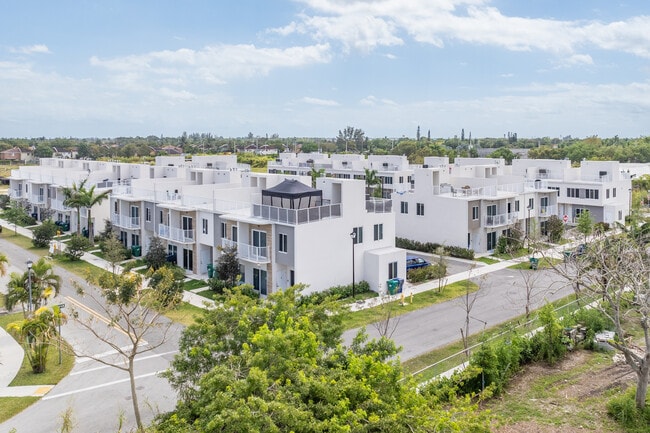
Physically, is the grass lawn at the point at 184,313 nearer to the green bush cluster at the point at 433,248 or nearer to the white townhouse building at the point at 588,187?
the green bush cluster at the point at 433,248

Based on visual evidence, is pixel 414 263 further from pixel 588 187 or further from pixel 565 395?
pixel 588 187

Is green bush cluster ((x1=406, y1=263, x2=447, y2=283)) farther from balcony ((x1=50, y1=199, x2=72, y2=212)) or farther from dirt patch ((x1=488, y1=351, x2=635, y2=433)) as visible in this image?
balcony ((x1=50, y1=199, x2=72, y2=212))

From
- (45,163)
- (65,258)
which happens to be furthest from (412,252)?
(45,163)

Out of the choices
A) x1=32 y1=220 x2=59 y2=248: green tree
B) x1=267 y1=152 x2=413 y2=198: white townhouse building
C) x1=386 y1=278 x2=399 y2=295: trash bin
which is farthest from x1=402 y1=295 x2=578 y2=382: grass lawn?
x1=267 y1=152 x2=413 y2=198: white townhouse building

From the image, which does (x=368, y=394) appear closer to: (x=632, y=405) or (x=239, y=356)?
(x=239, y=356)

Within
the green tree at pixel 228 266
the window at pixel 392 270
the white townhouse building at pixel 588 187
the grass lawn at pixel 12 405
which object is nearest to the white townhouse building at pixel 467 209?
the white townhouse building at pixel 588 187

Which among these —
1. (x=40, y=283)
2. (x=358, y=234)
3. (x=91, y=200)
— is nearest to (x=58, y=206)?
(x=91, y=200)
